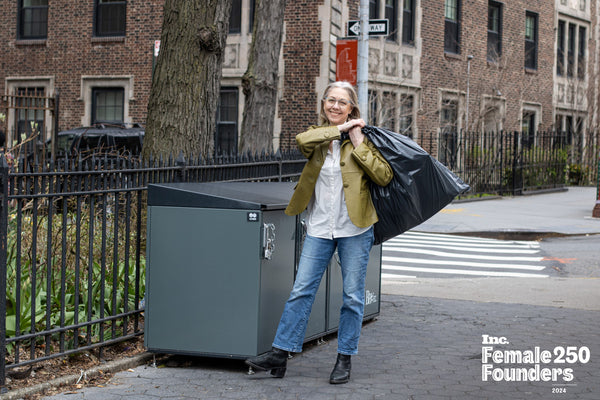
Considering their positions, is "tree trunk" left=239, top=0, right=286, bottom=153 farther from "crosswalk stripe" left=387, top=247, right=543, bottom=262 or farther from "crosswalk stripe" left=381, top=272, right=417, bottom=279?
"crosswalk stripe" left=381, top=272, right=417, bottom=279

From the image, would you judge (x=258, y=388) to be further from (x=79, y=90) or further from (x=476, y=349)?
(x=79, y=90)

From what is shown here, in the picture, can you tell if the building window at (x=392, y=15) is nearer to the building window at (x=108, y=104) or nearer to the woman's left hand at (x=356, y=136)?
the building window at (x=108, y=104)

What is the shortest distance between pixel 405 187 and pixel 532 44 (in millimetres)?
27614

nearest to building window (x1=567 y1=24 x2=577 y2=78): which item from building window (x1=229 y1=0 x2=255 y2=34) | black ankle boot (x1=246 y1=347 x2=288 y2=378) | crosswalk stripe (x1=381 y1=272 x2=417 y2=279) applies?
building window (x1=229 y1=0 x2=255 y2=34)

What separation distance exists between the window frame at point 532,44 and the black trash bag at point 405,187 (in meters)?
26.9

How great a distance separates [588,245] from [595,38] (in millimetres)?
22631

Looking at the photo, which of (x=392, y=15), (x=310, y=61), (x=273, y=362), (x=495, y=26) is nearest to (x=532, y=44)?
(x=495, y=26)

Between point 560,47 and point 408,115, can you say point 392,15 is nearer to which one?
point 408,115

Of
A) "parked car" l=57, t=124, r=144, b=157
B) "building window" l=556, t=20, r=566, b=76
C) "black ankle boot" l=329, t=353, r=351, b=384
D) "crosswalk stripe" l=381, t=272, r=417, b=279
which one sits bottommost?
"black ankle boot" l=329, t=353, r=351, b=384

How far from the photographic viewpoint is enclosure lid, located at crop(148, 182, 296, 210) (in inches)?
224

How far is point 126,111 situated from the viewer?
25750mm

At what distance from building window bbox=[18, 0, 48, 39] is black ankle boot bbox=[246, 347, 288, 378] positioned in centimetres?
2346

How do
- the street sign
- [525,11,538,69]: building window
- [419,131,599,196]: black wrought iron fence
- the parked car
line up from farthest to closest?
[525,11,538,69]: building window
[419,131,599,196]: black wrought iron fence
the parked car
the street sign

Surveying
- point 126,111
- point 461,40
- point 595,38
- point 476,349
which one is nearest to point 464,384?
point 476,349
